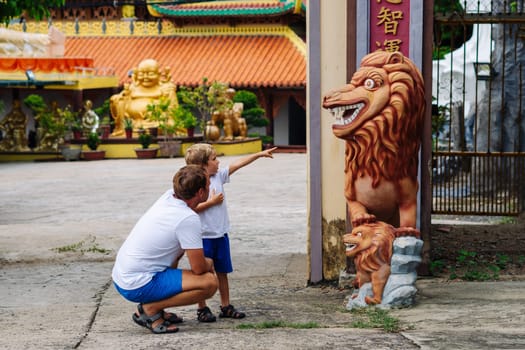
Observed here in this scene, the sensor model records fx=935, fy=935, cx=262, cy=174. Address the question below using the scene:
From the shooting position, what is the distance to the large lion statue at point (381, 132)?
6.13 metres

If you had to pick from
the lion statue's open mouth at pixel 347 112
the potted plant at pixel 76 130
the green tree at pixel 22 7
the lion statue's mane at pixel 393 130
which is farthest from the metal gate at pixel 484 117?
the potted plant at pixel 76 130

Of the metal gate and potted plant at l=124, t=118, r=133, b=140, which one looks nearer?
the metal gate

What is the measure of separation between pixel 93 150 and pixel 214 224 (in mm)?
18452

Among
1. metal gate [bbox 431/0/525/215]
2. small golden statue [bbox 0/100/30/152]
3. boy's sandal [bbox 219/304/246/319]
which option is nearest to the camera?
boy's sandal [bbox 219/304/246/319]

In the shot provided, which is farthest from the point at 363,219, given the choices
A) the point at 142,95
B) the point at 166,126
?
the point at 142,95

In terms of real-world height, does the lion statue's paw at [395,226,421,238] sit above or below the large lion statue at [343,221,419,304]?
above

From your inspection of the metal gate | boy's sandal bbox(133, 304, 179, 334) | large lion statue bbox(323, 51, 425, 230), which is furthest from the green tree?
boy's sandal bbox(133, 304, 179, 334)

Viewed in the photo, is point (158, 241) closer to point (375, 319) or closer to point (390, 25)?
point (375, 319)

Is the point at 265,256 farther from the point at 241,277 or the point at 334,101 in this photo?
the point at 334,101

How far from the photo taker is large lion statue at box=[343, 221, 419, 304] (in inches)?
243

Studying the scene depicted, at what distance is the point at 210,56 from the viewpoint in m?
29.0

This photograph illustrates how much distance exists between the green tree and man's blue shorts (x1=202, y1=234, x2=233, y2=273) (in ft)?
18.2

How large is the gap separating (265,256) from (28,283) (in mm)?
2417

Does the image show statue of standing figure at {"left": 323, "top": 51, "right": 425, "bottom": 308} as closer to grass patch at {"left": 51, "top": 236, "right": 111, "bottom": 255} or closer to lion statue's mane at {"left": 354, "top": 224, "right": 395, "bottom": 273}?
lion statue's mane at {"left": 354, "top": 224, "right": 395, "bottom": 273}
